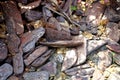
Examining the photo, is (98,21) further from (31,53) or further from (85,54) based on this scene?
(31,53)

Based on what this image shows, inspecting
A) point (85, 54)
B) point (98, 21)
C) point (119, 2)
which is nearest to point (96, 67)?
point (85, 54)

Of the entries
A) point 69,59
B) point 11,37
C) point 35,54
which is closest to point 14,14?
point 11,37

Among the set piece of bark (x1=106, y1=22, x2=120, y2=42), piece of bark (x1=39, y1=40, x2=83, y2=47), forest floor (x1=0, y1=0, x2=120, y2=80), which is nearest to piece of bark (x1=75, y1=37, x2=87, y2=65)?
forest floor (x1=0, y1=0, x2=120, y2=80)

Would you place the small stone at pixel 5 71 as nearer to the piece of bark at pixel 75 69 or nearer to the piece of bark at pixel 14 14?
the piece of bark at pixel 14 14

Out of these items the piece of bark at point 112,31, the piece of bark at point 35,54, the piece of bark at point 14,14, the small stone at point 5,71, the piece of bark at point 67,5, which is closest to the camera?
the small stone at point 5,71

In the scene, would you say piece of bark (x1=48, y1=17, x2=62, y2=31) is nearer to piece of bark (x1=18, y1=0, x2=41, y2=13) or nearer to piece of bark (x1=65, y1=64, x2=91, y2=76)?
piece of bark (x1=18, y1=0, x2=41, y2=13)

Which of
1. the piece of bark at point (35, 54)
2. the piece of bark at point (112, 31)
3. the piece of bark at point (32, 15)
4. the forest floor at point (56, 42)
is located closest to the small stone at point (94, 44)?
the forest floor at point (56, 42)
